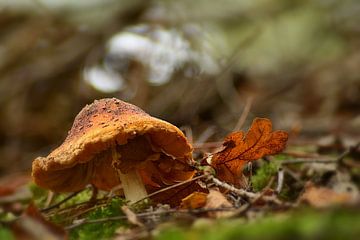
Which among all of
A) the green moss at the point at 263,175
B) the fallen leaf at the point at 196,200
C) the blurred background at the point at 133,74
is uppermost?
the blurred background at the point at 133,74

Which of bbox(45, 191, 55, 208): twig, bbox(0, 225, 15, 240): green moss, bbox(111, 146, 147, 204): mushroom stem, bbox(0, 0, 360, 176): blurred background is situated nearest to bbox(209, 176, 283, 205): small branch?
bbox(111, 146, 147, 204): mushroom stem

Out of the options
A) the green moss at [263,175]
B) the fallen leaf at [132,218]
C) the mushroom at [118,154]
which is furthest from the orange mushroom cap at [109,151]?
the green moss at [263,175]

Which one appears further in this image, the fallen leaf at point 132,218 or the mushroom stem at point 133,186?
the mushroom stem at point 133,186

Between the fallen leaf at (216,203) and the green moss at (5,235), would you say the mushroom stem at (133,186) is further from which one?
the green moss at (5,235)

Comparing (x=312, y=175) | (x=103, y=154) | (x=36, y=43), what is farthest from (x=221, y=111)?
(x=103, y=154)

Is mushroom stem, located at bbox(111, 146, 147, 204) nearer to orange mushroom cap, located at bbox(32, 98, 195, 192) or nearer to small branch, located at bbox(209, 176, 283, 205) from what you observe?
orange mushroom cap, located at bbox(32, 98, 195, 192)

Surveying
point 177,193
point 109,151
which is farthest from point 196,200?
point 109,151

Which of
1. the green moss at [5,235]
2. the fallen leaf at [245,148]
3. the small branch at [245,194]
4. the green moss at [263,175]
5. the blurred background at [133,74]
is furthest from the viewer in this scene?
the blurred background at [133,74]

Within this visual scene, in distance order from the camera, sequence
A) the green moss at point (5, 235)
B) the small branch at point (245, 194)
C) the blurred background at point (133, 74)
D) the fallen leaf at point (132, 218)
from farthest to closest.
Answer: the blurred background at point (133, 74) → the fallen leaf at point (132, 218) → the small branch at point (245, 194) → the green moss at point (5, 235)
